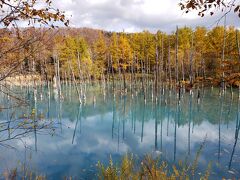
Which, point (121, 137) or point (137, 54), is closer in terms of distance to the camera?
point (121, 137)

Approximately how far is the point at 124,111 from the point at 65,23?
2329 cm

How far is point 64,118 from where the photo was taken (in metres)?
23.4

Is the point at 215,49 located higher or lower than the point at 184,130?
higher

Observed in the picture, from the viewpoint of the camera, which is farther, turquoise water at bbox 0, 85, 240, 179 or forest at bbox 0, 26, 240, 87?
turquoise water at bbox 0, 85, 240, 179

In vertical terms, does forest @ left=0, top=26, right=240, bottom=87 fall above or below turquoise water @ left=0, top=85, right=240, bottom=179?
above

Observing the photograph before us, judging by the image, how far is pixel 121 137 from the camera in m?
17.0

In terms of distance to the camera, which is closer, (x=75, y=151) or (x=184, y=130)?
(x=75, y=151)

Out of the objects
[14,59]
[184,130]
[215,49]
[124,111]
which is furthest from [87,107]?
[14,59]

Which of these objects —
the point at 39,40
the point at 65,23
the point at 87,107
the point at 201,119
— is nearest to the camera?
the point at 39,40

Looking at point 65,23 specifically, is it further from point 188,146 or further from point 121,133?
point 121,133

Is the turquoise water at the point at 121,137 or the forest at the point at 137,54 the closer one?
the forest at the point at 137,54

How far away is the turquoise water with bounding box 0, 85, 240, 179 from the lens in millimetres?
11891

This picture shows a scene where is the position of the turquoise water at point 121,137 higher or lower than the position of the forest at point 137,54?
lower

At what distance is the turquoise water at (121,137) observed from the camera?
11.9 m
